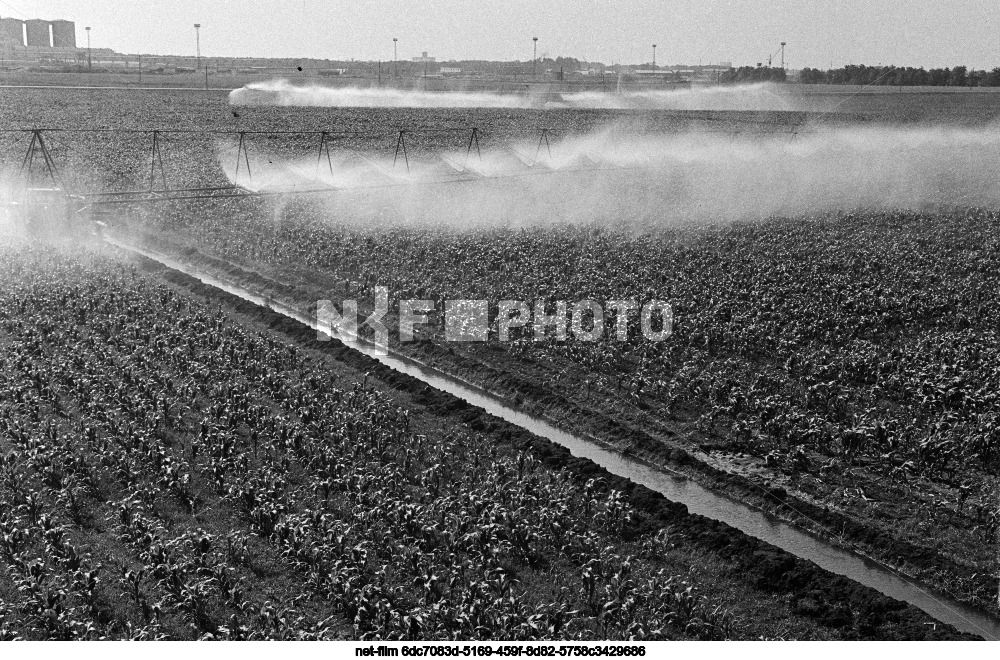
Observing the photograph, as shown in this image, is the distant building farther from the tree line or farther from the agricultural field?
the agricultural field

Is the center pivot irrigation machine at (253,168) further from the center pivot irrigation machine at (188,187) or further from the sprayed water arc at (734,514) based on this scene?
the sprayed water arc at (734,514)

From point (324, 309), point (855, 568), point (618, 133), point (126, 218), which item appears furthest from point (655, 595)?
point (618, 133)

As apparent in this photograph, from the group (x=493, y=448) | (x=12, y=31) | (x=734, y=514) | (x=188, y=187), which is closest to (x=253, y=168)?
(x=188, y=187)

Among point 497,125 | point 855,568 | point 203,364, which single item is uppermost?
point 497,125

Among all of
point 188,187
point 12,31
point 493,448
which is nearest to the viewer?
point 493,448

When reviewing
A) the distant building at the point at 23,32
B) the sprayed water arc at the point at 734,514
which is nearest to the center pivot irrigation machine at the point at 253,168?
the sprayed water arc at the point at 734,514

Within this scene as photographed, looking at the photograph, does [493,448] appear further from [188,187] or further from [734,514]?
[188,187]

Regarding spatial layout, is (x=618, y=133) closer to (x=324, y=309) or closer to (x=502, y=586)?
(x=324, y=309)
